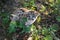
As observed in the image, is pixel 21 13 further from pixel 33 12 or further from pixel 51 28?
pixel 51 28

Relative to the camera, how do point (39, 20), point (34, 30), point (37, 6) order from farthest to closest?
point (37, 6)
point (39, 20)
point (34, 30)

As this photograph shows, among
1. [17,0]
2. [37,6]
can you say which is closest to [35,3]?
[37,6]

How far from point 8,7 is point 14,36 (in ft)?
1.66

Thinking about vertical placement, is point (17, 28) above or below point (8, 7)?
below

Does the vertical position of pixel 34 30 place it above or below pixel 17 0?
below

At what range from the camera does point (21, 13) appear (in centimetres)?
251

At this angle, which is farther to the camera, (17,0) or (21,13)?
(17,0)

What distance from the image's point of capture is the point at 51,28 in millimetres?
2486

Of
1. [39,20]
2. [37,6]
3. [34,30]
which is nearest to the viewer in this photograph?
[34,30]

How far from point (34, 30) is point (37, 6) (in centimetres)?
50

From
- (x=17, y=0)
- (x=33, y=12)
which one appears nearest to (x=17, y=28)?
(x=33, y=12)

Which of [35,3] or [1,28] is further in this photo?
[35,3]

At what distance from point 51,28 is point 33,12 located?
1.05 ft

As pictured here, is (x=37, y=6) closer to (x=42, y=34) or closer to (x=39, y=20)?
(x=39, y=20)
